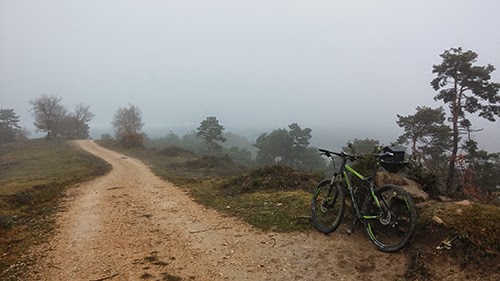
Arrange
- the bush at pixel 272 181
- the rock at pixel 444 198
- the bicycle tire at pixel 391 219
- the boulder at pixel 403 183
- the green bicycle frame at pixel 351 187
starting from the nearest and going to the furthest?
the bicycle tire at pixel 391 219 < the green bicycle frame at pixel 351 187 < the boulder at pixel 403 183 < the rock at pixel 444 198 < the bush at pixel 272 181

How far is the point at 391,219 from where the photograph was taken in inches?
207

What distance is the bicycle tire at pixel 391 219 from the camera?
16.5 feet

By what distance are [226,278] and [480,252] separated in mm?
4011

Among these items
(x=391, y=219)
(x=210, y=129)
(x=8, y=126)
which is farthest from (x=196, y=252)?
(x=8, y=126)

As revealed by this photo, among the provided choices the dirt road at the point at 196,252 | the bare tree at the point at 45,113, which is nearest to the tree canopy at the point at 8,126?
the bare tree at the point at 45,113

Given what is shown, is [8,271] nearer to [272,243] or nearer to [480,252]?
[272,243]

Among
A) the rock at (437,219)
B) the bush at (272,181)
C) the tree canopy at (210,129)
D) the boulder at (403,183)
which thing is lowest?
the bush at (272,181)

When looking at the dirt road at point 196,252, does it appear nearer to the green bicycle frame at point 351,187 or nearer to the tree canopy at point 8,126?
the green bicycle frame at point 351,187

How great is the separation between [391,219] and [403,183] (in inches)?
45.8

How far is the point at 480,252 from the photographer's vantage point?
4.24 meters

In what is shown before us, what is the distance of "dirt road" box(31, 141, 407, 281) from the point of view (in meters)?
5.11

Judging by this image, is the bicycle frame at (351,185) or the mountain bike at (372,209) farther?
the bicycle frame at (351,185)

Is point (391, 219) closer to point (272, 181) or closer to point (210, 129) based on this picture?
point (272, 181)

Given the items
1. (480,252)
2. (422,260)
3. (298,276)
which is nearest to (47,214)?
(298,276)
